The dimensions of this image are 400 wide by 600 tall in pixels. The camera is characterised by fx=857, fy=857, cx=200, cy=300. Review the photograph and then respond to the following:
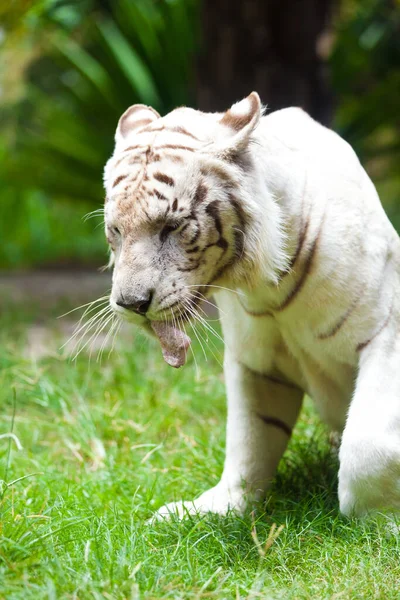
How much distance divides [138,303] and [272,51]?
3.90 meters

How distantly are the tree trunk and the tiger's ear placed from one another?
3240 millimetres

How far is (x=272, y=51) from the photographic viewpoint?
231 inches

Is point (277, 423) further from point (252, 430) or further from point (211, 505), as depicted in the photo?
point (211, 505)

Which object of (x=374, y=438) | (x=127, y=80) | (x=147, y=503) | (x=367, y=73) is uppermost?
(x=367, y=73)

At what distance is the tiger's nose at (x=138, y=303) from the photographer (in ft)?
7.88

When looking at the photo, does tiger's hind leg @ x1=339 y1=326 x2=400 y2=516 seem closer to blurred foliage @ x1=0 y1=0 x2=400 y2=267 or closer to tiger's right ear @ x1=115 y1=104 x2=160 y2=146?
tiger's right ear @ x1=115 y1=104 x2=160 y2=146

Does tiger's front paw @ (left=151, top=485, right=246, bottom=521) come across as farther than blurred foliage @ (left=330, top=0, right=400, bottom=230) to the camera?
No

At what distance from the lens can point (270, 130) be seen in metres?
2.81

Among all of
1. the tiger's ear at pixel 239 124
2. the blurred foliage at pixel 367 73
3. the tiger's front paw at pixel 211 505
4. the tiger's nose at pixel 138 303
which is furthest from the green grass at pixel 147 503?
the blurred foliage at pixel 367 73

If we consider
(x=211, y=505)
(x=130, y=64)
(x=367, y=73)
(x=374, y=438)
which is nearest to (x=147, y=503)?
(x=211, y=505)

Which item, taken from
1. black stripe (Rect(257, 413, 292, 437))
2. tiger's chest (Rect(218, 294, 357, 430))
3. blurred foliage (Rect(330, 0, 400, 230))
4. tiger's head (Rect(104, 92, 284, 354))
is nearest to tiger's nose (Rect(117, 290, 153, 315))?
tiger's head (Rect(104, 92, 284, 354))

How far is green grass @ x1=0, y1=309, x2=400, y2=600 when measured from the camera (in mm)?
2230

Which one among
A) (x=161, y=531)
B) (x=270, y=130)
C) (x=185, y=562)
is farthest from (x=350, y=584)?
(x=270, y=130)

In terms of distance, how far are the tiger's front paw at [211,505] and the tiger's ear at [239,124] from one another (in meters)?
1.15
